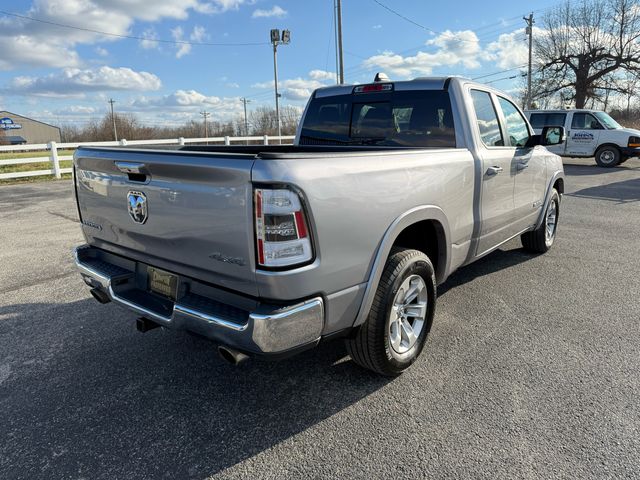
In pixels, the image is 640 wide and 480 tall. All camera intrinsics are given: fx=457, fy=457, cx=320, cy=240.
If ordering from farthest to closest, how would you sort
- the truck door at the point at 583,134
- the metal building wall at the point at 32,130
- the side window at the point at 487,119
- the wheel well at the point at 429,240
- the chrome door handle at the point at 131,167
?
the metal building wall at the point at 32,130 < the truck door at the point at 583,134 < the side window at the point at 487,119 < the wheel well at the point at 429,240 < the chrome door handle at the point at 131,167

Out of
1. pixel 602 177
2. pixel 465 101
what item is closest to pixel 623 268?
pixel 465 101

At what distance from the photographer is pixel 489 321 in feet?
12.7

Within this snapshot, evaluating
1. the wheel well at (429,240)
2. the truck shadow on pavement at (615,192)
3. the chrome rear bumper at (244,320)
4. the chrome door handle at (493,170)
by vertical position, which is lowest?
the truck shadow on pavement at (615,192)

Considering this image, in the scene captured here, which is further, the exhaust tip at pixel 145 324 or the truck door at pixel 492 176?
the truck door at pixel 492 176

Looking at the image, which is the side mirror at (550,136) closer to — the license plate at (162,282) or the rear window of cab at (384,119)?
the rear window of cab at (384,119)

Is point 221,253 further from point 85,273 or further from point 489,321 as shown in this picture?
point 489,321

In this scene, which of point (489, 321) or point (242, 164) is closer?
point (242, 164)

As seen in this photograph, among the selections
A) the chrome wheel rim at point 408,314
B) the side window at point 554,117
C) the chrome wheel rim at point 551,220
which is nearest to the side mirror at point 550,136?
the chrome wheel rim at point 551,220

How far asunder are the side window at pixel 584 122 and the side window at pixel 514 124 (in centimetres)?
1460

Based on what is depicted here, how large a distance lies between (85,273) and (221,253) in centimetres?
→ 137

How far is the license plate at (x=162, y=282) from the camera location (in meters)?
2.58

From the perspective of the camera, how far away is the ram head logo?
2.58m

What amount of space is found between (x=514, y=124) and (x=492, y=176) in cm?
117

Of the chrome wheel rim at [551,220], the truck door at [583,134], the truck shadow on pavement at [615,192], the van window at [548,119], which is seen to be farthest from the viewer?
the truck door at [583,134]
